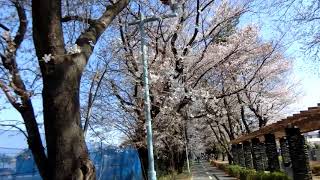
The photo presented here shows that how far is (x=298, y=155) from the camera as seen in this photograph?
1568 cm

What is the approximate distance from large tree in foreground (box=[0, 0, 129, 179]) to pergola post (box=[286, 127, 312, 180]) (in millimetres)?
10670

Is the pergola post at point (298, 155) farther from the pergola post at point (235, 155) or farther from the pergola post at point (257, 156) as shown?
the pergola post at point (235, 155)

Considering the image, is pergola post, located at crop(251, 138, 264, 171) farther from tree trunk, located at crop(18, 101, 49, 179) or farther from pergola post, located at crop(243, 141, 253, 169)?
tree trunk, located at crop(18, 101, 49, 179)

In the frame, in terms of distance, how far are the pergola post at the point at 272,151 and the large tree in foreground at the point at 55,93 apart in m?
16.9

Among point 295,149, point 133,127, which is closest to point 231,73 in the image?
point 133,127

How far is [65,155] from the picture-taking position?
5.53 m

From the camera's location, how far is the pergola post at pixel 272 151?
2188cm

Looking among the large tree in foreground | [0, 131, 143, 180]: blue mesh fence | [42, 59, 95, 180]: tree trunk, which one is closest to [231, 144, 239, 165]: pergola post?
[0, 131, 143, 180]: blue mesh fence

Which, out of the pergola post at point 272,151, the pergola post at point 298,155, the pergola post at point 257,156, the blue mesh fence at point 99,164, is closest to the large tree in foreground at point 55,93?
the blue mesh fence at point 99,164

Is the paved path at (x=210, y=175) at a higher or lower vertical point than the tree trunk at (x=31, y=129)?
higher

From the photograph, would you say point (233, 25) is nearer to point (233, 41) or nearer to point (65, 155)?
point (233, 41)

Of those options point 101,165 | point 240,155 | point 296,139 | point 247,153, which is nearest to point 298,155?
point 296,139

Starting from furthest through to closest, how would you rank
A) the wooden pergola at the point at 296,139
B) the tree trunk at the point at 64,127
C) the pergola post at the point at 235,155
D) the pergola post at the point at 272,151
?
the pergola post at the point at 235,155 < the pergola post at the point at 272,151 < the wooden pergola at the point at 296,139 < the tree trunk at the point at 64,127

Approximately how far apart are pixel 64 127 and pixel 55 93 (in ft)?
1.48
